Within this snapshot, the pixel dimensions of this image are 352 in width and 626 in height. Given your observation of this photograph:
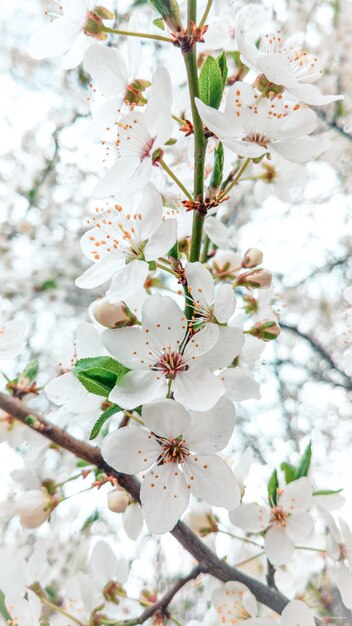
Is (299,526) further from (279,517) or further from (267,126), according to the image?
(267,126)

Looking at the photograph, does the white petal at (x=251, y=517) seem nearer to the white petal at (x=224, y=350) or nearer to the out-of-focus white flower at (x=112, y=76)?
the white petal at (x=224, y=350)

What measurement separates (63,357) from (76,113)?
259cm

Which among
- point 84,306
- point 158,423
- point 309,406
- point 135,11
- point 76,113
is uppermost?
point 135,11

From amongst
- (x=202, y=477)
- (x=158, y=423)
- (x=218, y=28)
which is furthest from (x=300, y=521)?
(x=218, y=28)

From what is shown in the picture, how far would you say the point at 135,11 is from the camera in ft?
8.84

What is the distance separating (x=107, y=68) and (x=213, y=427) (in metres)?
0.52

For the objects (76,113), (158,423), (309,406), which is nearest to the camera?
(158,423)

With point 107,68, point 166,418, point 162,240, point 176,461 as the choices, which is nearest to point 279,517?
point 176,461

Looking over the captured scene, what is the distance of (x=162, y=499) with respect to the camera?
27.2 inches

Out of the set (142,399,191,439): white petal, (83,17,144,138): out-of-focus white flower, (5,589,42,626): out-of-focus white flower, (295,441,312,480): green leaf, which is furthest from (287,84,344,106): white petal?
(5,589,42,626): out-of-focus white flower

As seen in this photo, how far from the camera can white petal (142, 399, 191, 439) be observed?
0.62 meters

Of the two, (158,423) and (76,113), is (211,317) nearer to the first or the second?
(158,423)

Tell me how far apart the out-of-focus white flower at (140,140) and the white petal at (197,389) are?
0.84 feet

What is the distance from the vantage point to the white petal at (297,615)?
0.83 m
